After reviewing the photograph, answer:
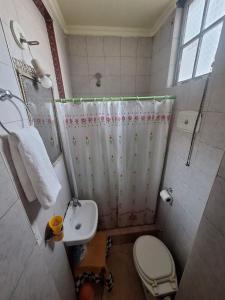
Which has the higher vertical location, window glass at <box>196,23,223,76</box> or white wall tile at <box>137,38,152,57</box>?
white wall tile at <box>137,38,152,57</box>

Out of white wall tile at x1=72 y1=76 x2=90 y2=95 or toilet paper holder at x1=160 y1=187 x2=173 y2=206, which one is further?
white wall tile at x1=72 y1=76 x2=90 y2=95

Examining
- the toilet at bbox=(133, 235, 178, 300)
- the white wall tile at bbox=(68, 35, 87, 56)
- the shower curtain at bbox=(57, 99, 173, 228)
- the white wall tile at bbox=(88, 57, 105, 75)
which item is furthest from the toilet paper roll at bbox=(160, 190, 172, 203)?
the white wall tile at bbox=(68, 35, 87, 56)

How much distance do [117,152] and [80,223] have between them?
838mm

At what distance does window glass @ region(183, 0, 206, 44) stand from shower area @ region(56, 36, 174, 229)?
0.62 meters

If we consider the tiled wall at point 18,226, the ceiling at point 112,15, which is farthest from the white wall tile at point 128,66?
the tiled wall at point 18,226

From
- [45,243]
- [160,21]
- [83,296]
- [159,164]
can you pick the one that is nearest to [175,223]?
[159,164]

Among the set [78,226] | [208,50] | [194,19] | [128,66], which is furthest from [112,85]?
[78,226]

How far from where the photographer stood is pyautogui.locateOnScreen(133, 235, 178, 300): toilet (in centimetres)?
105

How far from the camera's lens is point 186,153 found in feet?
3.73

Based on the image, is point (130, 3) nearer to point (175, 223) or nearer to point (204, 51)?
point (204, 51)

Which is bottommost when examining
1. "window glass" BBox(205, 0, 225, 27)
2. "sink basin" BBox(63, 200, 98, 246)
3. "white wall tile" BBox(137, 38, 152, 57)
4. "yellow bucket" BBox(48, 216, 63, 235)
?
"sink basin" BBox(63, 200, 98, 246)

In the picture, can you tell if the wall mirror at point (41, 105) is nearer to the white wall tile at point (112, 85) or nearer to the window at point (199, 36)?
the white wall tile at point (112, 85)

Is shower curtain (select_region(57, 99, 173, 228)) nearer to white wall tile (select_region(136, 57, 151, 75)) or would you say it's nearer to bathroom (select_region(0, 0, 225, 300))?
bathroom (select_region(0, 0, 225, 300))

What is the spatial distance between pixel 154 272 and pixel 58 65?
2.19 meters
